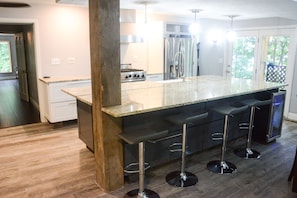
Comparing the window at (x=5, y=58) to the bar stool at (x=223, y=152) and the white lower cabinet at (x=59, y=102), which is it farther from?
the bar stool at (x=223, y=152)

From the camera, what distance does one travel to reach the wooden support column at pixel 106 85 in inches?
92.6

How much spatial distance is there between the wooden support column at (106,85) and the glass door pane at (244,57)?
4747mm

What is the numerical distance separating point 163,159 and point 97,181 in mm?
865

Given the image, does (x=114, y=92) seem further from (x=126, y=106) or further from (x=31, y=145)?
(x=31, y=145)

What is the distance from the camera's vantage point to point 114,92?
2.55 meters

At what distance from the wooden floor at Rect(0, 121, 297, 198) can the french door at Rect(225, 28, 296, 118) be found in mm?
1977

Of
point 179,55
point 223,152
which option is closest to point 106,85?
point 223,152

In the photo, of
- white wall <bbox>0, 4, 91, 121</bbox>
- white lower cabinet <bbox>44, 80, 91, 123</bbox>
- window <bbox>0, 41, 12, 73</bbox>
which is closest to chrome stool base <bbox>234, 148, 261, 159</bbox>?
white lower cabinet <bbox>44, 80, 91, 123</bbox>

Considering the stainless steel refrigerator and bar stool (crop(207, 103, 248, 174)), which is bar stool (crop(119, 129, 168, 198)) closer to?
bar stool (crop(207, 103, 248, 174))

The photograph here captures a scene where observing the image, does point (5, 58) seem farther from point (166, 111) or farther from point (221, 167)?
point (221, 167)

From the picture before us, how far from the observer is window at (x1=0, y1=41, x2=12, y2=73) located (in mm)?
12414

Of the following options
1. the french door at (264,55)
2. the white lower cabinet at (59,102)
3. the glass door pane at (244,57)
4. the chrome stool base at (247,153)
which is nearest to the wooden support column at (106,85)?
the chrome stool base at (247,153)

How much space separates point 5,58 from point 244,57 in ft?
38.5

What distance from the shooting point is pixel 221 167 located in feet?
10.4
